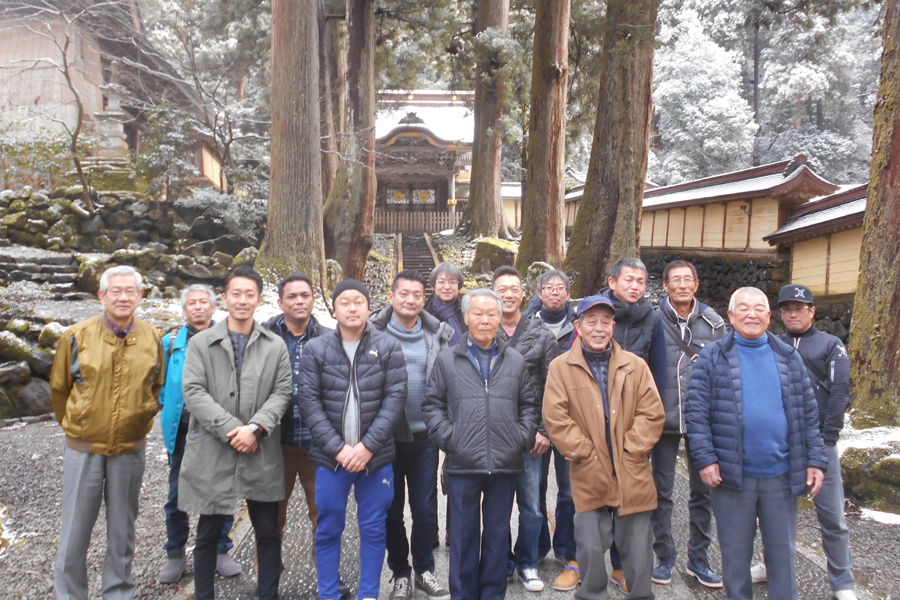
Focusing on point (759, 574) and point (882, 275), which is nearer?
point (759, 574)

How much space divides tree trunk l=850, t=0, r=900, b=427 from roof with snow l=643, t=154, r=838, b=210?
7.03m

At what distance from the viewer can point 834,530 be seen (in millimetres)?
3010

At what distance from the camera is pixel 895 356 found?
4.52m

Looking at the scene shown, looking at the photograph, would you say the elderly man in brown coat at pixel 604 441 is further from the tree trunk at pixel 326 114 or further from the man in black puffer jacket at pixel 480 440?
the tree trunk at pixel 326 114

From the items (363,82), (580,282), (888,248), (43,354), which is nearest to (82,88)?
(363,82)

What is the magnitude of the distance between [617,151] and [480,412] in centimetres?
673

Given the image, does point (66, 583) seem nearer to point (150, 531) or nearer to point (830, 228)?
point (150, 531)

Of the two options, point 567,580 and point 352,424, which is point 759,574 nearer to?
point 567,580

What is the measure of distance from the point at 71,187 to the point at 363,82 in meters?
7.03

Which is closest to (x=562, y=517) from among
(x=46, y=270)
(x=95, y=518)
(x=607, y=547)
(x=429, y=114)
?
(x=607, y=547)

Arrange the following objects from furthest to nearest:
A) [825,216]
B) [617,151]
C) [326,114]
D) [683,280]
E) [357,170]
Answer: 1. [326,114]
2. [357,170]
3. [825,216]
4. [617,151]
5. [683,280]

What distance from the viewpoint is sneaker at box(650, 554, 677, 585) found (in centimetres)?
310

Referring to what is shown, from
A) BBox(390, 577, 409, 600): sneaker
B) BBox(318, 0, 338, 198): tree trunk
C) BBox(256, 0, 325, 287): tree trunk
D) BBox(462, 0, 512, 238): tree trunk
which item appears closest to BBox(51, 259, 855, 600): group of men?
BBox(390, 577, 409, 600): sneaker

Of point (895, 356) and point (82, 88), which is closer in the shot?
point (895, 356)
